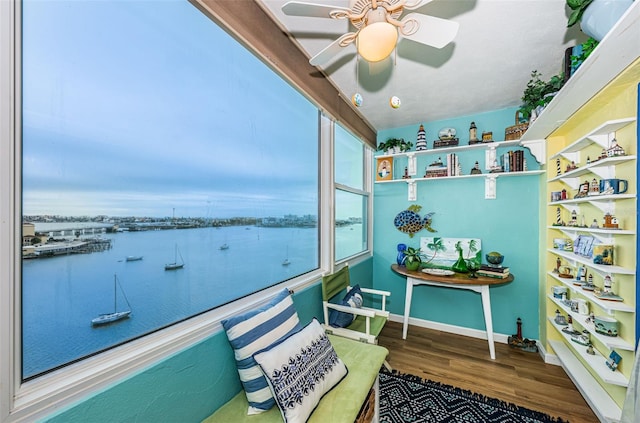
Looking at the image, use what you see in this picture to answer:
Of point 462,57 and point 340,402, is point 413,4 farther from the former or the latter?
point 340,402

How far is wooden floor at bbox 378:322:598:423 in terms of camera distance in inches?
73.1

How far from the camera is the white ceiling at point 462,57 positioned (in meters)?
1.51

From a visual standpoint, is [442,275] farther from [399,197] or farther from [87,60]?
[87,60]

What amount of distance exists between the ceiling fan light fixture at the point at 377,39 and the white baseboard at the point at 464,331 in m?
3.01

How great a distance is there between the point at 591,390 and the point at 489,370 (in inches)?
25.5

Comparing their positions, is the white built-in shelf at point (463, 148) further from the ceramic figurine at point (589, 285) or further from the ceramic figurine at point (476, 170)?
the ceramic figurine at point (589, 285)

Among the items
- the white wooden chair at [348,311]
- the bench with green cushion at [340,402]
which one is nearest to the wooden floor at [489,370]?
the white wooden chair at [348,311]

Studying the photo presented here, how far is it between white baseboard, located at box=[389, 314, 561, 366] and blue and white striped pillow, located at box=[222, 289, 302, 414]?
2.31 meters

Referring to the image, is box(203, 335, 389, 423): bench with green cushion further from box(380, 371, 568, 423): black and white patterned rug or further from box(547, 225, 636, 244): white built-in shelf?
box(547, 225, 636, 244): white built-in shelf

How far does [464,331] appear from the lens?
115 inches

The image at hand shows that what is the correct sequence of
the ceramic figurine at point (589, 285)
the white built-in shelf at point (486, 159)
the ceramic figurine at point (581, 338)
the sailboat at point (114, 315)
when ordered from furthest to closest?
the white built-in shelf at point (486, 159)
the ceramic figurine at point (581, 338)
the ceramic figurine at point (589, 285)
the sailboat at point (114, 315)

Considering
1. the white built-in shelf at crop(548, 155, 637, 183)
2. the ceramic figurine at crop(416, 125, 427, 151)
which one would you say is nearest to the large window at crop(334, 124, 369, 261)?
the ceramic figurine at crop(416, 125, 427, 151)

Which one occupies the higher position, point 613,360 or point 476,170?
point 476,170

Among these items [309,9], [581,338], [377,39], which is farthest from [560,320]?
[309,9]
